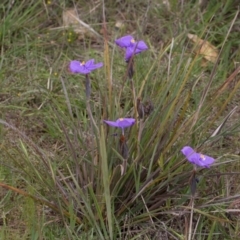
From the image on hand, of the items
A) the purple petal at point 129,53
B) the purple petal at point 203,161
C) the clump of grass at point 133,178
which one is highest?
the purple petal at point 129,53

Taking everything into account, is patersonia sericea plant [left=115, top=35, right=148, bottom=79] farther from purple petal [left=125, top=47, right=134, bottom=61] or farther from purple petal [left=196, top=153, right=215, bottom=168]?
purple petal [left=196, top=153, right=215, bottom=168]

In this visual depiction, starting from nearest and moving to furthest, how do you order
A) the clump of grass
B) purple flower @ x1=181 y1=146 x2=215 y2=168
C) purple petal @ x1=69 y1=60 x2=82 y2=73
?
purple flower @ x1=181 y1=146 x2=215 y2=168 → purple petal @ x1=69 y1=60 x2=82 y2=73 → the clump of grass

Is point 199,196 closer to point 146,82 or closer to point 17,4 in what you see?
point 146,82

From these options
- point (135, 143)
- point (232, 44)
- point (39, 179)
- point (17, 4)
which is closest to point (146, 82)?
point (135, 143)

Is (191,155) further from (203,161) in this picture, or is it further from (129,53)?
(129,53)

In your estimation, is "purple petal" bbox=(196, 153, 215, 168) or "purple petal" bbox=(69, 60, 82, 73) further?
"purple petal" bbox=(69, 60, 82, 73)

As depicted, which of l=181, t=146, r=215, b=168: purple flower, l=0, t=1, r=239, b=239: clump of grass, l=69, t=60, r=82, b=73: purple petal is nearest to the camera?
l=181, t=146, r=215, b=168: purple flower

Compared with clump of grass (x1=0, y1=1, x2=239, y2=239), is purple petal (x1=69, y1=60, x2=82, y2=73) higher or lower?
higher

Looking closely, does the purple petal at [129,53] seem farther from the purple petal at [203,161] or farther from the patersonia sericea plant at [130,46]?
the purple petal at [203,161]

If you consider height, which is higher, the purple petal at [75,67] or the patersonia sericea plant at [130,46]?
the patersonia sericea plant at [130,46]

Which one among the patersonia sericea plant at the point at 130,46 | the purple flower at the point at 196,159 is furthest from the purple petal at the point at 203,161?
the patersonia sericea plant at the point at 130,46

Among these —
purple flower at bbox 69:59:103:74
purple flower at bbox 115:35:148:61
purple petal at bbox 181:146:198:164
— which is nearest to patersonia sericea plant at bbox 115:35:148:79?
purple flower at bbox 115:35:148:61
